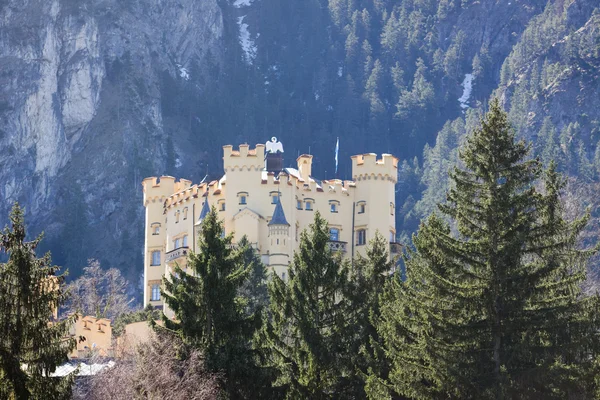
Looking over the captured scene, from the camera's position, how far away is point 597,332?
138 feet

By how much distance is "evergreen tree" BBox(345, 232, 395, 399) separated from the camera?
48156 millimetres

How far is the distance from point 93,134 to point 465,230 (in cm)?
10642

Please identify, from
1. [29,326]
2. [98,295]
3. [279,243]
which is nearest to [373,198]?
[279,243]

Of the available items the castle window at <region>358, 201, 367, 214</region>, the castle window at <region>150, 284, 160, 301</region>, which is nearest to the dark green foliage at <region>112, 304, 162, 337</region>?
the castle window at <region>150, 284, 160, 301</region>

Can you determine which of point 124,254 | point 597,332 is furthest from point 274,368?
point 124,254

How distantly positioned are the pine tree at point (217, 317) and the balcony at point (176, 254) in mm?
34922

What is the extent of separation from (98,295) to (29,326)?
82053 millimetres

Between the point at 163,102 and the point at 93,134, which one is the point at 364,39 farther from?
the point at 93,134

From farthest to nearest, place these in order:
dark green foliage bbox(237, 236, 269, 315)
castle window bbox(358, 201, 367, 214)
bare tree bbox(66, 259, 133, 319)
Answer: bare tree bbox(66, 259, 133, 319)
castle window bbox(358, 201, 367, 214)
dark green foliage bbox(237, 236, 269, 315)

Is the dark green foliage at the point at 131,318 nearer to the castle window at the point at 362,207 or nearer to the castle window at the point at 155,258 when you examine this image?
the castle window at the point at 155,258

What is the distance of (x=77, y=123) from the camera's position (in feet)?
479

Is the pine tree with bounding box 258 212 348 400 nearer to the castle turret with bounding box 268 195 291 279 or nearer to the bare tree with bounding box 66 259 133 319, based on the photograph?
the castle turret with bounding box 268 195 291 279

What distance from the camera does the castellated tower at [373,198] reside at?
86.8 meters

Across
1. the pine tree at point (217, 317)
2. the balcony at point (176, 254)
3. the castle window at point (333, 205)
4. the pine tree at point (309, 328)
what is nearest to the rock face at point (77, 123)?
the balcony at point (176, 254)
